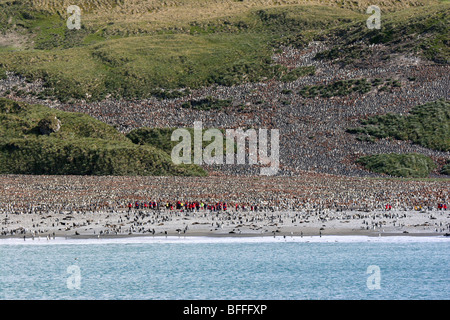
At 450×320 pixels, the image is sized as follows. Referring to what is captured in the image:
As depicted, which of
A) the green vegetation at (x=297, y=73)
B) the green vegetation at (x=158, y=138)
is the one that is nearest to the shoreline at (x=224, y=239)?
the green vegetation at (x=158, y=138)

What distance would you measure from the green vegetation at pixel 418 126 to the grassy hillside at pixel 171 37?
1832 cm

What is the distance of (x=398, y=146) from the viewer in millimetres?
80812

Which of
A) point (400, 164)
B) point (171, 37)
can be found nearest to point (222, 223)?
point (400, 164)

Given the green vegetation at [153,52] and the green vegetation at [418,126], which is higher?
the green vegetation at [153,52]

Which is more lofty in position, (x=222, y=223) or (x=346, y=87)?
(x=346, y=87)

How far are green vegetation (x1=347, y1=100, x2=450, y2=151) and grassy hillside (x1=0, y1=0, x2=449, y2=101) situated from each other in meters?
18.3

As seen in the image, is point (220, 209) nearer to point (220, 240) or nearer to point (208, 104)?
point (220, 240)

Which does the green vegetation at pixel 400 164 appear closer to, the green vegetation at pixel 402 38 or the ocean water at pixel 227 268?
the ocean water at pixel 227 268

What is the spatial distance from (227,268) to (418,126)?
56219mm

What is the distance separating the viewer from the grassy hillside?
372 feet

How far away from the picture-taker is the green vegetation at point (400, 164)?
2761 inches

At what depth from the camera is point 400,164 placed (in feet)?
238

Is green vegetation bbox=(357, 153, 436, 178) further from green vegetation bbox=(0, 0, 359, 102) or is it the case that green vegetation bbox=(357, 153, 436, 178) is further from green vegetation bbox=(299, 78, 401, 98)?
green vegetation bbox=(0, 0, 359, 102)
